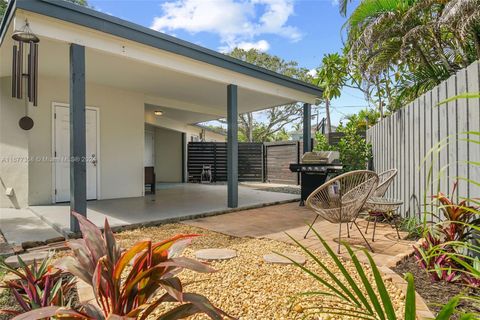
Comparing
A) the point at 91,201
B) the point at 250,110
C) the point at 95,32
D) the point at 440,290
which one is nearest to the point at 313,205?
the point at 440,290

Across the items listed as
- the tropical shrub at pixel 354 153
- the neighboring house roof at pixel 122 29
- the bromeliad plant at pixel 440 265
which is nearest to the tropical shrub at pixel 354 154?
the tropical shrub at pixel 354 153

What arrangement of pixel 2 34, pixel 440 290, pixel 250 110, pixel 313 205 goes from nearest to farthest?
pixel 440 290
pixel 313 205
pixel 2 34
pixel 250 110

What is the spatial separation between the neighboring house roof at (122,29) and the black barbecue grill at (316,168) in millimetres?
2032

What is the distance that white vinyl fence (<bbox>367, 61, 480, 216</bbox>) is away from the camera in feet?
8.59

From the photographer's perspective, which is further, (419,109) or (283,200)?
(283,200)

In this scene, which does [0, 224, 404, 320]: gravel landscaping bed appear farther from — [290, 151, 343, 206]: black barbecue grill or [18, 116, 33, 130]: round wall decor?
[18, 116, 33, 130]: round wall decor

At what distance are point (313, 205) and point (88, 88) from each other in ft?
18.8

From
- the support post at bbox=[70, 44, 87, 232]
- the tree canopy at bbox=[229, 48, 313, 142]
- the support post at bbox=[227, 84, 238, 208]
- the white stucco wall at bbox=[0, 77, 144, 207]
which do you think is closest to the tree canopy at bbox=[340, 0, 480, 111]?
the support post at bbox=[227, 84, 238, 208]

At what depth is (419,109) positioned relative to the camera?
392 cm

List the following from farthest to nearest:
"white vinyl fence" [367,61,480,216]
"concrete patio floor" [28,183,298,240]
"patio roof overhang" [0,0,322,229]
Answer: "concrete patio floor" [28,183,298,240] < "patio roof overhang" [0,0,322,229] < "white vinyl fence" [367,61,480,216]

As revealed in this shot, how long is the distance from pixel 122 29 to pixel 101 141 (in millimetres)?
3401

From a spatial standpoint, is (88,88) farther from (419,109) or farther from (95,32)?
(419,109)

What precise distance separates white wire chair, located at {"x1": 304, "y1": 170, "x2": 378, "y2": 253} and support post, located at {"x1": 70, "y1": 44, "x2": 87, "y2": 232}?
2.89 meters

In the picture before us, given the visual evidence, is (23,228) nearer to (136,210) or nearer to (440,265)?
(136,210)
